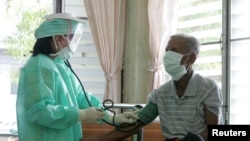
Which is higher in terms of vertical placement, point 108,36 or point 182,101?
point 108,36

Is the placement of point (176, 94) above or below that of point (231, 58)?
below

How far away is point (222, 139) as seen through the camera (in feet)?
5.58

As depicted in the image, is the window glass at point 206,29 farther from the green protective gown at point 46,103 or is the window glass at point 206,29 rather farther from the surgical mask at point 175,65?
the green protective gown at point 46,103

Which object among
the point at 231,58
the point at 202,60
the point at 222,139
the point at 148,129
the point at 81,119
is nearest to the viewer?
the point at 222,139

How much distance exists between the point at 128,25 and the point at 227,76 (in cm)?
134

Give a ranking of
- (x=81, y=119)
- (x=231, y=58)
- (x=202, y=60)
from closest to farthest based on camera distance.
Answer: (x=81, y=119), (x=231, y=58), (x=202, y=60)

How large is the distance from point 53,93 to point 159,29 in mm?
1976

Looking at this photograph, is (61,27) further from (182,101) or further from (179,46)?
(182,101)

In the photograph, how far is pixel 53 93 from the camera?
205cm

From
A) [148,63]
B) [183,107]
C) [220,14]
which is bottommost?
[183,107]

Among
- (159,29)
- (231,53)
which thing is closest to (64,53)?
(231,53)

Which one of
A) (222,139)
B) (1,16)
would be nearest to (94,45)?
(1,16)

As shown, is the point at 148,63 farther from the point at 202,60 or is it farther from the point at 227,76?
the point at 227,76

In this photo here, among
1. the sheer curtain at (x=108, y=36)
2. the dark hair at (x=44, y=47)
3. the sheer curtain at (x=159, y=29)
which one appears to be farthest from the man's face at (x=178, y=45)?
the sheer curtain at (x=108, y=36)
